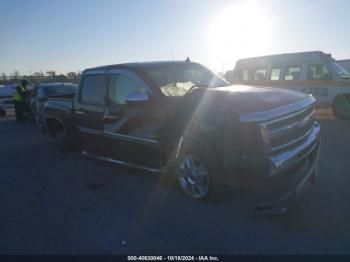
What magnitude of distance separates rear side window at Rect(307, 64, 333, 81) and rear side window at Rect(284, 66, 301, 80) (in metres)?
0.34

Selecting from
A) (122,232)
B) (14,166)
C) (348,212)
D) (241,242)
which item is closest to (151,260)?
(122,232)

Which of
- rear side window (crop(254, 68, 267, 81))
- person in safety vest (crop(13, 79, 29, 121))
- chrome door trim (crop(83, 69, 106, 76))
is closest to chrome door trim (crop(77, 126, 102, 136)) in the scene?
chrome door trim (crop(83, 69, 106, 76))

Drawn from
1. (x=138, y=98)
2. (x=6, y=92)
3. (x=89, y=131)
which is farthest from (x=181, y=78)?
(x=6, y=92)

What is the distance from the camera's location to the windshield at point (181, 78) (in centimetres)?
443

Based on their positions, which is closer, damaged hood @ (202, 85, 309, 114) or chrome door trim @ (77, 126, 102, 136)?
damaged hood @ (202, 85, 309, 114)

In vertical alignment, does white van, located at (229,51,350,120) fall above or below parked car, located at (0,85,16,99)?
above

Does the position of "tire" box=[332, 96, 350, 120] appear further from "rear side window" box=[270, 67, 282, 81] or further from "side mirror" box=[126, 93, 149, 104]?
"side mirror" box=[126, 93, 149, 104]

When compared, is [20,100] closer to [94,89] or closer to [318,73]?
[94,89]

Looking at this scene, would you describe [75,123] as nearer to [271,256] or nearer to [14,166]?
[14,166]

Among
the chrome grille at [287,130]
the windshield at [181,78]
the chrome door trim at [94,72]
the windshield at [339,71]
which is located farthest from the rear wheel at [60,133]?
the windshield at [339,71]

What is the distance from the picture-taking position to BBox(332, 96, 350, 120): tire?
9609 millimetres

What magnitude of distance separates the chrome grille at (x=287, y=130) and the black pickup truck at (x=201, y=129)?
11mm

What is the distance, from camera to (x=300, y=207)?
3.61 meters

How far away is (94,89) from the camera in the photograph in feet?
17.6
